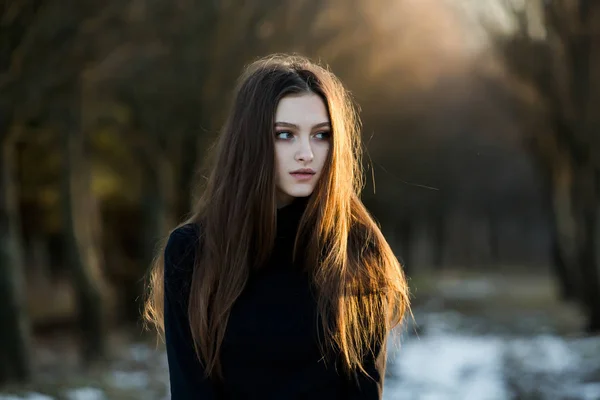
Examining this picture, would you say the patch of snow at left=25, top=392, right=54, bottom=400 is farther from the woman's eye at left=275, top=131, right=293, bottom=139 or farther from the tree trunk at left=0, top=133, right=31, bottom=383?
the woman's eye at left=275, top=131, right=293, bottom=139

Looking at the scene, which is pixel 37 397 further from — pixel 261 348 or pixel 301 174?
pixel 301 174

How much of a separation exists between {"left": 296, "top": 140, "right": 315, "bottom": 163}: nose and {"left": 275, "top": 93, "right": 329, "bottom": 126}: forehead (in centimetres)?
6

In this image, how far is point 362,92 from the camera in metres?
21.2

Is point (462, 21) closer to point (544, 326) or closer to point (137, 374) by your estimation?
point (544, 326)

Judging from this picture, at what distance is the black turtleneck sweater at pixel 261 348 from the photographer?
2891mm

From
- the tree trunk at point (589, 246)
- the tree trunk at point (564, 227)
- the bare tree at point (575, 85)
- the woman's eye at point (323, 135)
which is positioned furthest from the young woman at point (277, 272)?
the tree trunk at point (564, 227)

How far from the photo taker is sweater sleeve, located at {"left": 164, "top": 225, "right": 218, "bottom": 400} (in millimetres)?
2879

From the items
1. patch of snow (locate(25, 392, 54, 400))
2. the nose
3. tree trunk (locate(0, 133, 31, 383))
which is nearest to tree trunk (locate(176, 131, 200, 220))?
tree trunk (locate(0, 133, 31, 383))

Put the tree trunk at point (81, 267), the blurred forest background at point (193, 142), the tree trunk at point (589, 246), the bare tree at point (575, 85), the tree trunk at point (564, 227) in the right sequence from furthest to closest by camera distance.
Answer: the tree trunk at point (564, 227), the tree trunk at point (589, 246), the bare tree at point (575, 85), the tree trunk at point (81, 267), the blurred forest background at point (193, 142)

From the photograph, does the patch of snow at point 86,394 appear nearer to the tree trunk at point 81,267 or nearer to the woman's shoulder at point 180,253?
the tree trunk at point 81,267

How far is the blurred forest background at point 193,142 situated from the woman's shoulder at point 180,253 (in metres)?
2.78

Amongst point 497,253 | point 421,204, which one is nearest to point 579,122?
point 421,204

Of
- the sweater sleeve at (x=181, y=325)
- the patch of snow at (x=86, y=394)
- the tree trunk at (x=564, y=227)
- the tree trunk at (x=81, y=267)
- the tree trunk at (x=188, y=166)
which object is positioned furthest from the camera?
the tree trunk at (x=564, y=227)

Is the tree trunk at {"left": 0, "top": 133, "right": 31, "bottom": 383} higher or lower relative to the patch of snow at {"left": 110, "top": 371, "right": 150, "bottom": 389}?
higher
